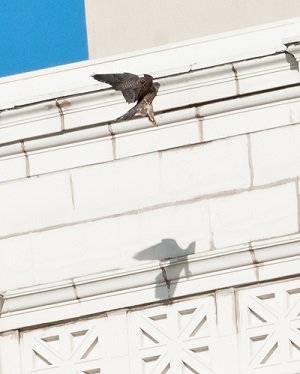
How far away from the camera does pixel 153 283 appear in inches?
926

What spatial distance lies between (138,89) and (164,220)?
116 cm

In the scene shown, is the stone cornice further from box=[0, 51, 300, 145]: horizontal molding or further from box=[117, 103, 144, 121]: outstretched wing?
box=[117, 103, 144, 121]: outstretched wing

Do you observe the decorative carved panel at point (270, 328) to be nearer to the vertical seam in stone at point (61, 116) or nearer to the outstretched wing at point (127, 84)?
the outstretched wing at point (127, 84)

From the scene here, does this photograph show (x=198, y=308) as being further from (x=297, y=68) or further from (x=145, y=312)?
(x=297, y=68)

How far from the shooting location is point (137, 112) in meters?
23.2

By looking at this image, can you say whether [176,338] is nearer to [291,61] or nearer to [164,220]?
[164,220]

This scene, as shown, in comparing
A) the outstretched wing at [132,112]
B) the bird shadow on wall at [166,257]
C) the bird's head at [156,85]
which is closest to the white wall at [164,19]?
the bird's head at [156,85]

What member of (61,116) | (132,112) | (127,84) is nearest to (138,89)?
(127,84)

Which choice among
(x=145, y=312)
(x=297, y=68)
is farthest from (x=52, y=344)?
(x=297, y=68)

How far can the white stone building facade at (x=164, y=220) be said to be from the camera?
2338cm

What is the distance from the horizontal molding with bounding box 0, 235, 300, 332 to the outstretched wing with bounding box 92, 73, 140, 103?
1.29m

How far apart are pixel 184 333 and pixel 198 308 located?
21cm

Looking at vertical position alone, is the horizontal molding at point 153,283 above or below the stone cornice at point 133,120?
below

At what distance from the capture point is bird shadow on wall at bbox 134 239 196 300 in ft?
77.0
